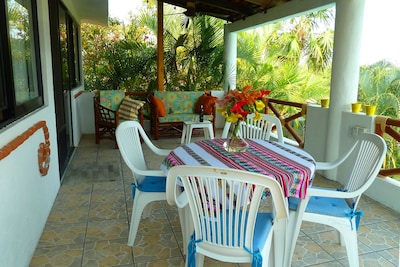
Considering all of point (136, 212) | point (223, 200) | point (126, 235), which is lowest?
point (126, 235)

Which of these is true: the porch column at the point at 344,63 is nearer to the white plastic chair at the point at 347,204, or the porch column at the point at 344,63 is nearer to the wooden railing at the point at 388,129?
the wooden railing at the point at 388,129

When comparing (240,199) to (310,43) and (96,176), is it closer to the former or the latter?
(96,176)

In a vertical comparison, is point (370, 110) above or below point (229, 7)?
below

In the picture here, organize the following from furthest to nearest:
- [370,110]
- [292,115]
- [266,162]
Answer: [292,115]
[370,110]
[266,162]

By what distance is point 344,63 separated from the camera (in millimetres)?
3465

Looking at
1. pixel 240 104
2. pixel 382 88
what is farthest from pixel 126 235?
pixel 382 88

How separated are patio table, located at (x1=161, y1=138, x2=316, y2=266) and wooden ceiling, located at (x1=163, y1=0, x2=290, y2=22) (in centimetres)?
332

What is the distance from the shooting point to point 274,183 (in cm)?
129

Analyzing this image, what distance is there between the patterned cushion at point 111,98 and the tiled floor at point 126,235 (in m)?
2.44

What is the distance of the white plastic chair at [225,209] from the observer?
4.41 feet

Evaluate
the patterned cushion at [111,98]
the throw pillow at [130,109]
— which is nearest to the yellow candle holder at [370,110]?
the throw pillow at [130,109]

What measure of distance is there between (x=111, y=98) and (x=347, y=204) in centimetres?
449

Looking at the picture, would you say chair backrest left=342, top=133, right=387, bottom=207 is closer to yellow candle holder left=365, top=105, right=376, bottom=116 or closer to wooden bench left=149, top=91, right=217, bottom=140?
yellow candle holder left=365, top=105, right=376, bottom=116

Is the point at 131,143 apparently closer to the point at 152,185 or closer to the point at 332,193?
the point at 152,185
